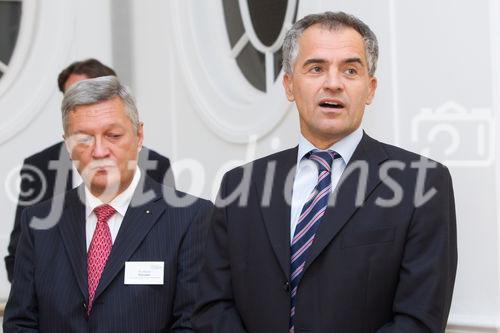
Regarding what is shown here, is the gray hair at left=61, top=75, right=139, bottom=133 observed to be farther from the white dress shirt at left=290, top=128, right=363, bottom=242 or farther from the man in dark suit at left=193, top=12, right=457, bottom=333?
the white dress shirt at left=290, top=128, right=363, bottom=242

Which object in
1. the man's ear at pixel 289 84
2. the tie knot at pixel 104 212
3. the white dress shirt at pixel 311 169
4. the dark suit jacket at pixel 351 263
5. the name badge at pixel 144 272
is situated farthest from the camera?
the tie knot at pixel 104 212

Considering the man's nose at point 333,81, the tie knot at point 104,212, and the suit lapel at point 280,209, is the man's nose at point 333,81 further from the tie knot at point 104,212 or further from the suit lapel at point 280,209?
the tie knot at point 104,212

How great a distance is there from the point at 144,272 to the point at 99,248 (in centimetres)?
19

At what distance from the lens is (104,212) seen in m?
3.36

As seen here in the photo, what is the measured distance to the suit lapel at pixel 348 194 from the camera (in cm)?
283

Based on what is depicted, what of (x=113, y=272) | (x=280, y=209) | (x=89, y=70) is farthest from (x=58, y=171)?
(x=280, y=209)

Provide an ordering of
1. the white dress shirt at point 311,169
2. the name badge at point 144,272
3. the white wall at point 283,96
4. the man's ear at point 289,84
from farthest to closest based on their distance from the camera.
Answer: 1. the white wall at point 283,96
2. the name badge at point 144,272
3. the man's ear at point 289,84
4. the white dress shirt at point 311,169

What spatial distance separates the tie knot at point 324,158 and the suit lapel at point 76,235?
0.87 meters

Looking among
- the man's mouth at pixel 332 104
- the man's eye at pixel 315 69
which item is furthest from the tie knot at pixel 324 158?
the man's eye at pixel 315 69

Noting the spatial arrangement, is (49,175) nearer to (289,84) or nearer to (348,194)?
(289,84)

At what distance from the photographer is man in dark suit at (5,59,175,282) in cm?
454

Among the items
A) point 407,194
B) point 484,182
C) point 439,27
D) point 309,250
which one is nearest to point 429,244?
point 407,194

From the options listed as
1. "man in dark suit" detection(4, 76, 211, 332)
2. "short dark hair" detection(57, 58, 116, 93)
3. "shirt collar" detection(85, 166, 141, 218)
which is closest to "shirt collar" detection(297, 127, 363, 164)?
"man in dark suit" detection(4, 76, 211, 332)

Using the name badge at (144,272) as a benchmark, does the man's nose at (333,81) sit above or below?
above
